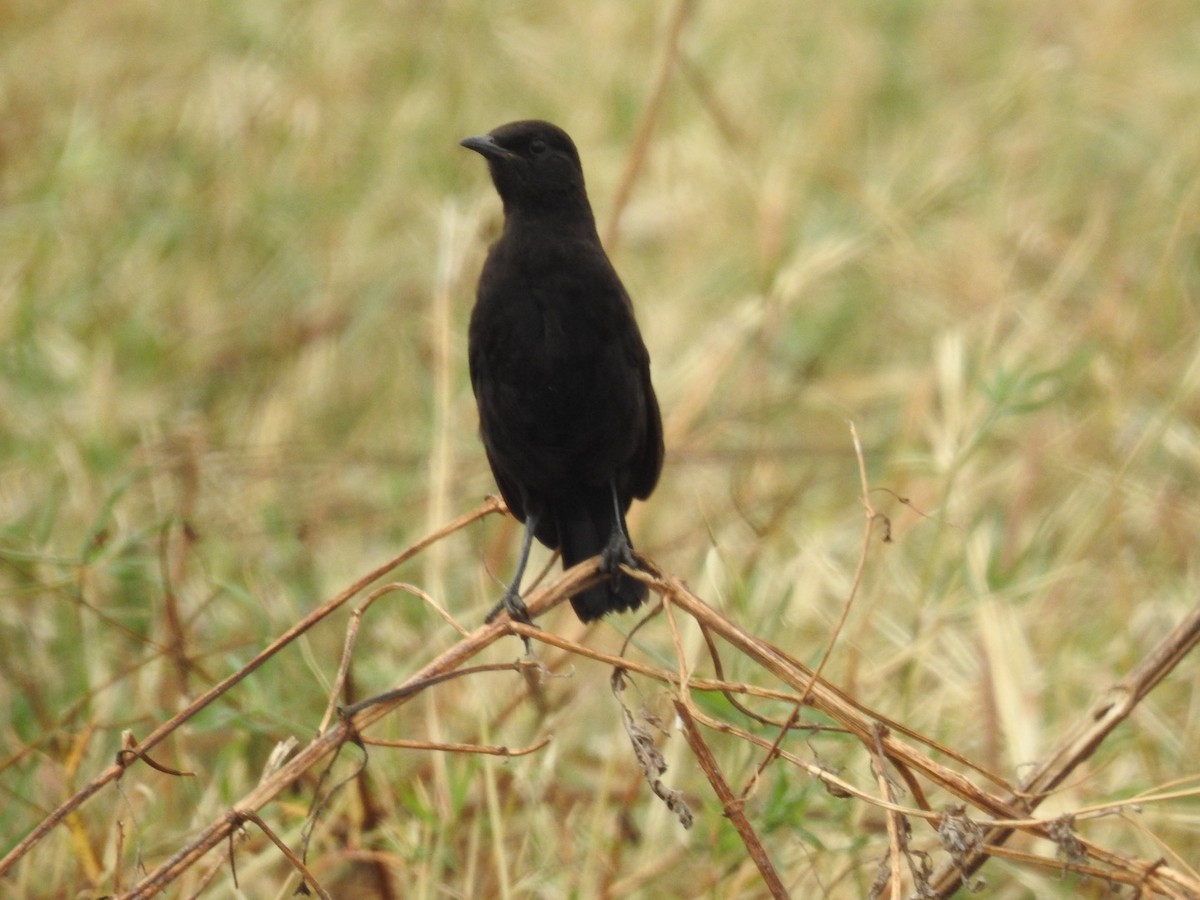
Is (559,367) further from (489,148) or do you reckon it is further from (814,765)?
(814,765)

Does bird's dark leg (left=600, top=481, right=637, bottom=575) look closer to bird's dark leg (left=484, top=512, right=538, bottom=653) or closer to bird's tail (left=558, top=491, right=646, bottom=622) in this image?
bird's tail (left=558, top=491, right=646, bottom=622)

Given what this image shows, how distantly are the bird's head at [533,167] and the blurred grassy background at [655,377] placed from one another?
1.82 ft

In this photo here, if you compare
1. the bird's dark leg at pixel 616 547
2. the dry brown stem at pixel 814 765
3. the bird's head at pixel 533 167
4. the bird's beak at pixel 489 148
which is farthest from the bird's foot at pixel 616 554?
the bird's beak at pixel 489 148

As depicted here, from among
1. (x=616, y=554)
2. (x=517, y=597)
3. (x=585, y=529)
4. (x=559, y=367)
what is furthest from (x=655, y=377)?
(x=616, y=554)

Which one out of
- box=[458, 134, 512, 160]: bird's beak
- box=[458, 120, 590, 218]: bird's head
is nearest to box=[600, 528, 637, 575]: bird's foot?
box=[458, 120, 590, 218]: bird's head

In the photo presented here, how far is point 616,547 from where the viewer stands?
11.0ft

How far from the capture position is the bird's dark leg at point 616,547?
3.13 meters

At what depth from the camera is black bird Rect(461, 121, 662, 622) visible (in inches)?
137

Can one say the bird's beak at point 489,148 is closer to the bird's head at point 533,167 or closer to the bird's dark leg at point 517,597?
the bird's head at point 533,167

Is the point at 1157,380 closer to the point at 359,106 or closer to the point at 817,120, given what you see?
the point at 817,120

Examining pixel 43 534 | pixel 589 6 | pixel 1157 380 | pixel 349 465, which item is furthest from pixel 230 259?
pixel 1157 380

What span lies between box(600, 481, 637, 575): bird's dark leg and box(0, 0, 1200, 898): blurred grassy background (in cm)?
18

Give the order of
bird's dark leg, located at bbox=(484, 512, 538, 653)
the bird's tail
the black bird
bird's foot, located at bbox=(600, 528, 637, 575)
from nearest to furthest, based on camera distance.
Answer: bird's dark leg, located at bbox=(484, 512, 538, 653)
bird's foot, located at bbox=(600, 528, 637, 575)
the black bird
the bird's tail

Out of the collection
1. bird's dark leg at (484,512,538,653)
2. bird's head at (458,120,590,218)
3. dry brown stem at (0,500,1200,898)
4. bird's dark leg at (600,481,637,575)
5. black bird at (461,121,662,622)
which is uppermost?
bird's head at (458,120,590,218)
